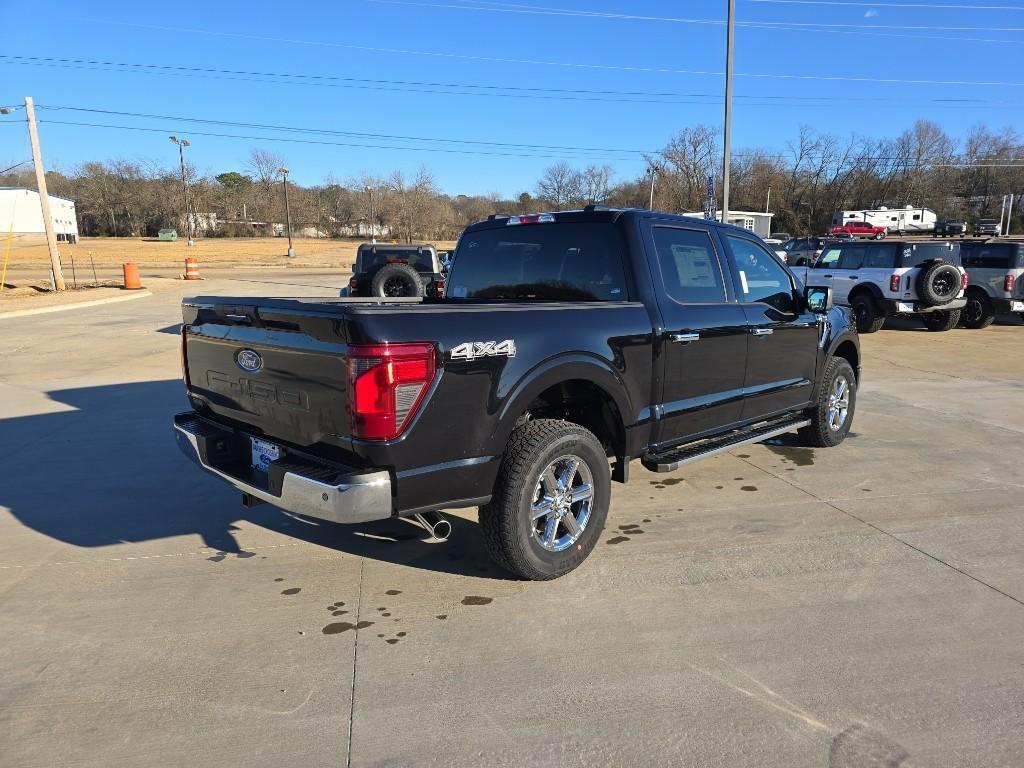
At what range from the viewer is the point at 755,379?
5047 mm

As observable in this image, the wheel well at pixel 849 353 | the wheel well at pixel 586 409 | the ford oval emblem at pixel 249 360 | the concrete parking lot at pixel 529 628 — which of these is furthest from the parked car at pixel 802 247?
the ford oval emblem at pixel 249 360

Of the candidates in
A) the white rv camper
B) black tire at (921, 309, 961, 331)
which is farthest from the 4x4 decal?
the white rv camper

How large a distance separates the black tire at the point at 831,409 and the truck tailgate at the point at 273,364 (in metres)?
4.34

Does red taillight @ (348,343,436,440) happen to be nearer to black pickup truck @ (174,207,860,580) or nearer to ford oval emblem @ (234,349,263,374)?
black pickup truck @ (174,207,860,580)

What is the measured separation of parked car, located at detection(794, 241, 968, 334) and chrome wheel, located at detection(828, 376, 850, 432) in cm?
881

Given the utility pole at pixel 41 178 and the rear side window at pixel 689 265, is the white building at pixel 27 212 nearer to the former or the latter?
the utility pole at pixel 41 178

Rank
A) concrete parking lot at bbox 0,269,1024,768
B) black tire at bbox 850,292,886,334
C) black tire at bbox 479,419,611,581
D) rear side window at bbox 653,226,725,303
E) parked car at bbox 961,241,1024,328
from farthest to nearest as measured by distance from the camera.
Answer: parked car at bbox 961,241,1024,328 → black tire at bbox 850,292,886,334 → rear side window at bbox 653,226,725,303 → black tire at bbox 479,419,611,581 → concrete parking lot at bbox 0,269,1024,768

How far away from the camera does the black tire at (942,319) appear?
15087 mm

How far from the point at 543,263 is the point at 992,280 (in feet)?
48.4

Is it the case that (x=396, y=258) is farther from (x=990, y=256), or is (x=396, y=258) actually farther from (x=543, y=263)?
(x=990, y=256)

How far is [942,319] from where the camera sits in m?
15.4

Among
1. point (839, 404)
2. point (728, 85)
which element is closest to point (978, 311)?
point (728, 85)

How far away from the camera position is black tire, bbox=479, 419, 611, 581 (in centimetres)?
340

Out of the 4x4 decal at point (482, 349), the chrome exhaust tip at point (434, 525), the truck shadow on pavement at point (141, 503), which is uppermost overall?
the 4x4 decal at point (482, 349)
